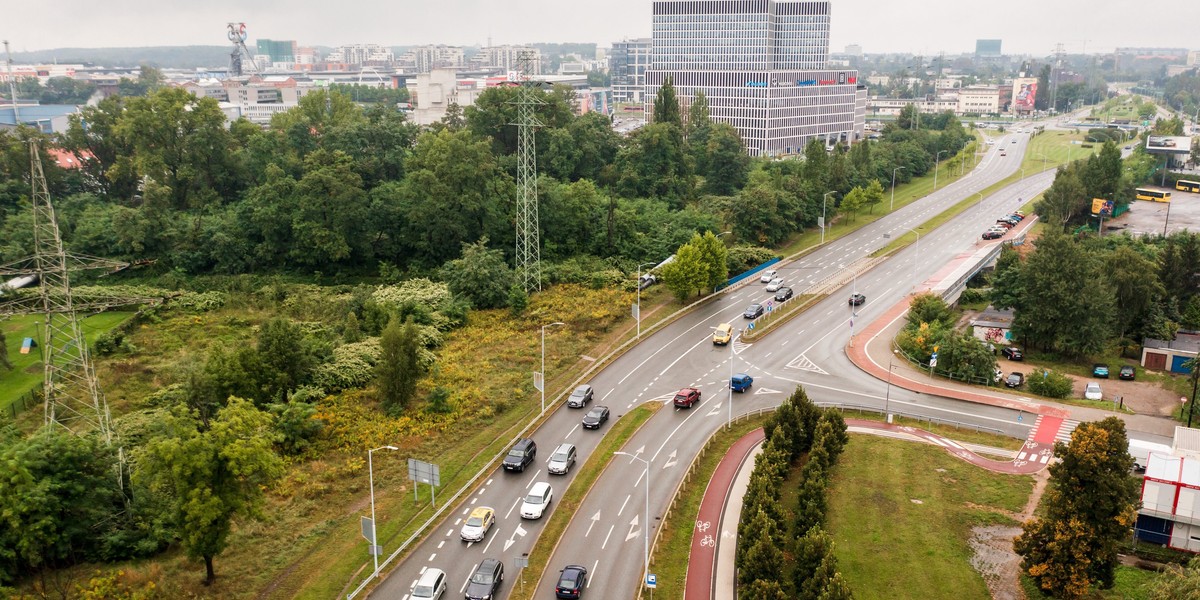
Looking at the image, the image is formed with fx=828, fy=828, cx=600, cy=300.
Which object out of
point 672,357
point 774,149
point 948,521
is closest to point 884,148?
point 774,149

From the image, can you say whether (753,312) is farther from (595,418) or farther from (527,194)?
(595,418)

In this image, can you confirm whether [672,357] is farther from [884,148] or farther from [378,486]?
[884,148]

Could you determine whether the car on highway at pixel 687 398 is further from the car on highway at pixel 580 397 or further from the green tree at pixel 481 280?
the green tree at pixel 481 280

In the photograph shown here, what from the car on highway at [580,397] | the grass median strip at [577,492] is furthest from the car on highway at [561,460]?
the car on highway at [580,397]

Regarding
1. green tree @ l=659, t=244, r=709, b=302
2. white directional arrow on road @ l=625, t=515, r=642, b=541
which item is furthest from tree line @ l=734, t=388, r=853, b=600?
green tree @ l=659, t=244, r=709, b=302

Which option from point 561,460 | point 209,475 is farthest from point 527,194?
point 209,475

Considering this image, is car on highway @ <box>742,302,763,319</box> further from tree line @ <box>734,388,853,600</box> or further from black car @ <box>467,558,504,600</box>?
black car @ <box>467,558,504,600</box>
